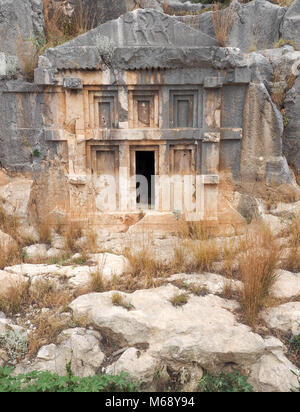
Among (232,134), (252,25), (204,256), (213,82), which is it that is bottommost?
(204,256)

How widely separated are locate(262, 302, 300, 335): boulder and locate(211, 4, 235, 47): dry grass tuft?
3804 mm

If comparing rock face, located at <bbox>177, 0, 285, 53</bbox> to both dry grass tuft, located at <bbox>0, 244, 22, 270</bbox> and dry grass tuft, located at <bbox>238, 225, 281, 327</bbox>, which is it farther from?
dry grass tuft, located at <bbox>0, 244, 22, 270</bbox>

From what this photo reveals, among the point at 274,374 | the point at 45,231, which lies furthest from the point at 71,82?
the point at 274,374

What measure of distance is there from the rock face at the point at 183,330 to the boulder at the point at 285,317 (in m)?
0.22

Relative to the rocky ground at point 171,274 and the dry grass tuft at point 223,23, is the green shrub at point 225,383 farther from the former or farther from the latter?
the dry grass tuft at point 223,23

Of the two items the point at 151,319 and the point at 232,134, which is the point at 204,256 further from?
the point at 232,134

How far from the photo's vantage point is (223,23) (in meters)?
5.23

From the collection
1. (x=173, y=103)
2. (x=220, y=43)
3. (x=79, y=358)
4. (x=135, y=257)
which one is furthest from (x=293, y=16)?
(x=79, y=358)

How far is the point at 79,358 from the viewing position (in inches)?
107

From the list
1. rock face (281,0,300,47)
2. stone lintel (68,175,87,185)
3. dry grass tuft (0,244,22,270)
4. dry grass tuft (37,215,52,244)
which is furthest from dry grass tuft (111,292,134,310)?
rock face (281,0,300,47)

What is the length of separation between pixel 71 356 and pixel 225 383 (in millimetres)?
1226

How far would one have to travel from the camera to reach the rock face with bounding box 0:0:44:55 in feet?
16.5

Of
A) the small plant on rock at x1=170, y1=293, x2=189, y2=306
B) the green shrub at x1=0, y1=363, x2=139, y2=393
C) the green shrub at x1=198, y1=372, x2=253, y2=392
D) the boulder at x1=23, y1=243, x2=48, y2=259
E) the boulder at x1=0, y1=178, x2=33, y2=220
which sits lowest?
the green shrub at x1=198, y1=372, x2=253, y2=392

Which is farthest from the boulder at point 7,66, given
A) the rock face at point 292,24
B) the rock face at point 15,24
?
the rock face at point 292,24
